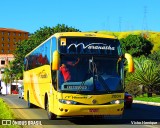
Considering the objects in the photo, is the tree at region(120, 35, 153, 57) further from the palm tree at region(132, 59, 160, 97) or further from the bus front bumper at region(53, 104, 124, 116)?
the bus front bumper at region(53, 104, 124, 116)

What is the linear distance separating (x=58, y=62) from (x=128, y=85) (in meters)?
36.4

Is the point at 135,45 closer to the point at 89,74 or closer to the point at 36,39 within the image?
the point at 36,39

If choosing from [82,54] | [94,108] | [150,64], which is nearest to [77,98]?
[94,108]

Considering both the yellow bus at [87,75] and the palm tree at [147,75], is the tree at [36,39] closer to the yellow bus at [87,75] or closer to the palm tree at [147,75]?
the palm tree at [147,75]

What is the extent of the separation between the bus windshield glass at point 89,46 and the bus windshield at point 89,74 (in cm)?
24

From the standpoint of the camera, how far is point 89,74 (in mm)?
16172

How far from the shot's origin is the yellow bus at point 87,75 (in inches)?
626

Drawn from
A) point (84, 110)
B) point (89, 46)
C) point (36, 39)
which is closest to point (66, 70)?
point (89, 46)

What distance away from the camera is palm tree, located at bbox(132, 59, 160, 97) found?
166 ft

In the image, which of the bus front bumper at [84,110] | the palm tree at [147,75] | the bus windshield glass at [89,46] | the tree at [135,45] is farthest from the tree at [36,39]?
the bus front bumper at [84,110]

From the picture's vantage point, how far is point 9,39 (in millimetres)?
198875

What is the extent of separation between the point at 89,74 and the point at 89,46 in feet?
3.91

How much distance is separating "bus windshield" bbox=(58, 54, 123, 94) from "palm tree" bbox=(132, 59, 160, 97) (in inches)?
1361

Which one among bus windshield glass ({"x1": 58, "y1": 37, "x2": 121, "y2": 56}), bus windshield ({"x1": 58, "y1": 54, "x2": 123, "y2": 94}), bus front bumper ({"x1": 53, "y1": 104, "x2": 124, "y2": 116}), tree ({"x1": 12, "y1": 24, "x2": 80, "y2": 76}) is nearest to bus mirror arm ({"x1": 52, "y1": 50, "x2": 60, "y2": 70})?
bus windshield ({"x1": 58, "y1": 54, "x2": 123, "y2": 94})
